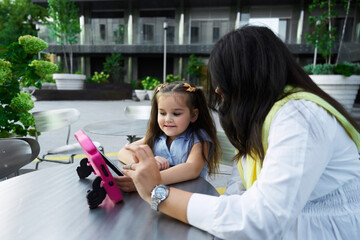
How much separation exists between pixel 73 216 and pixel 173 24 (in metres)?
19.0

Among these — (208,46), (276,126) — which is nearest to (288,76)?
(276,126)

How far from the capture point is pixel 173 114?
1649 millimetres

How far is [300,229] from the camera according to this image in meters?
0.82

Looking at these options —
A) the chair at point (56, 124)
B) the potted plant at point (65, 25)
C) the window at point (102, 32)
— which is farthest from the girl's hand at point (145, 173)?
the window at point (102, 32)

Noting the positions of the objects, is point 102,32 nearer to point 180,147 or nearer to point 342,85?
point 342,85

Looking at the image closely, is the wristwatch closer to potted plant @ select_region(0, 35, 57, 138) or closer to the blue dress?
the blue dress

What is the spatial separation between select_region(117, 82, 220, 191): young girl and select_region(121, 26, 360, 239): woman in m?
0.60

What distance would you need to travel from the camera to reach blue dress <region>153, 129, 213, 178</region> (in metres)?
1.60

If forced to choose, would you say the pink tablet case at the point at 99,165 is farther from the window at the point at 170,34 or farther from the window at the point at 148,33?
the window at the point at 148,33

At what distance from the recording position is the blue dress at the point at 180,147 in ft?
5.25

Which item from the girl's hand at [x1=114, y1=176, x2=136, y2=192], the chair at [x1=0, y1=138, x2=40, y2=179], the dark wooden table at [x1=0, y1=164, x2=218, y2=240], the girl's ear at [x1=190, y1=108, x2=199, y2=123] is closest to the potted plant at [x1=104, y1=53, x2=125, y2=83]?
the chair at [x1=0, y1=138, x2=40, y2=179]

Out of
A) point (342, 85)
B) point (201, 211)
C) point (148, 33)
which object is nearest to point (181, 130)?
point (201, 211)

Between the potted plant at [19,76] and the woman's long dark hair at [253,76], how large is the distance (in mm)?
1981

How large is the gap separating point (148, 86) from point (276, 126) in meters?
14.4
